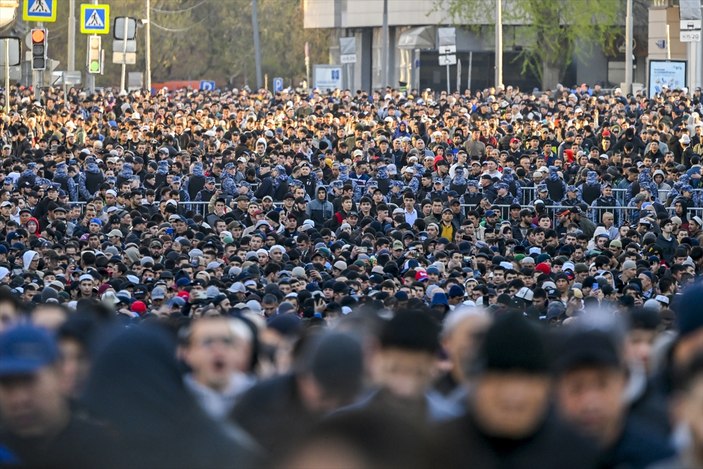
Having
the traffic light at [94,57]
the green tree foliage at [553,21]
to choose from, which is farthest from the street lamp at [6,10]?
the green tree foliage at [553,21]

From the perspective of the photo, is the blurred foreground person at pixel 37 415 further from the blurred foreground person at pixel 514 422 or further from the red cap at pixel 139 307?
the red cap at pixel 139 307

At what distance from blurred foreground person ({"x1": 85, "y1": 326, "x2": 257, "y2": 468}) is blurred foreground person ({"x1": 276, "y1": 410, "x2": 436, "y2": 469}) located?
0.91 m

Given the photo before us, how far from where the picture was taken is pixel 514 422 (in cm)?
534

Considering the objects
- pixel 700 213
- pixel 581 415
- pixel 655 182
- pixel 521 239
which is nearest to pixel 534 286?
pixel 521 239

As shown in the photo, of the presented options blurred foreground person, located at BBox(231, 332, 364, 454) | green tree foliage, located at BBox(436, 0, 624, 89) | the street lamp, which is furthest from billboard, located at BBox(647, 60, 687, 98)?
blurred foreground person, located at BBox(231, 332, 364, 454)

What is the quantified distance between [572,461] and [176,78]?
338 ft

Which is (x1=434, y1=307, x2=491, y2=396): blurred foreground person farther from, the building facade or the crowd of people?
the building facade

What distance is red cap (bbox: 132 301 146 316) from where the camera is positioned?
16944 millimetres

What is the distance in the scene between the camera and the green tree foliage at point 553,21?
63938mm

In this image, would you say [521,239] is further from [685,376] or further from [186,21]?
[186,21]

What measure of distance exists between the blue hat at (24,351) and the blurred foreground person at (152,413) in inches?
10.0

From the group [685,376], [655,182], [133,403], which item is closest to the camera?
[685,376]

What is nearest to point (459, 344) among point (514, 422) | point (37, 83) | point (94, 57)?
point (514, 422)

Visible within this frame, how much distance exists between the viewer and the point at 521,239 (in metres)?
23.3
